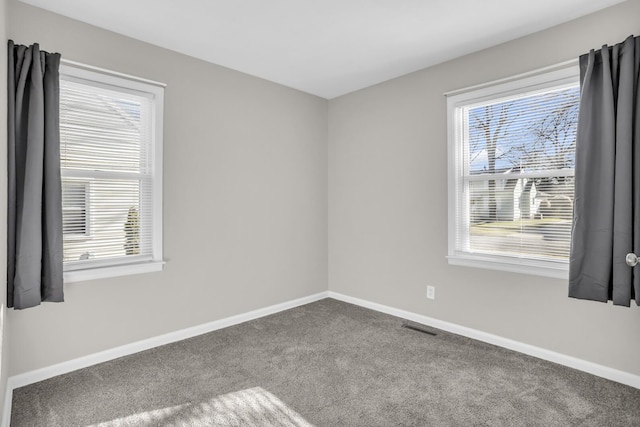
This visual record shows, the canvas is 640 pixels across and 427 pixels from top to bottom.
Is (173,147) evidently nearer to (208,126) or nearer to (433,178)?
(208,126)

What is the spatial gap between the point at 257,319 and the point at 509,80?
3.14 meters

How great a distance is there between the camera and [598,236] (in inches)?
91.3

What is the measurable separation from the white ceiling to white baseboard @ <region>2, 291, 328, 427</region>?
2437mm

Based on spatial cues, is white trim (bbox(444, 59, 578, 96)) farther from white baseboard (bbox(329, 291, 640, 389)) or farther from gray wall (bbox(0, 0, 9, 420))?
gray wall (bbox(0, 0, 9, 420))

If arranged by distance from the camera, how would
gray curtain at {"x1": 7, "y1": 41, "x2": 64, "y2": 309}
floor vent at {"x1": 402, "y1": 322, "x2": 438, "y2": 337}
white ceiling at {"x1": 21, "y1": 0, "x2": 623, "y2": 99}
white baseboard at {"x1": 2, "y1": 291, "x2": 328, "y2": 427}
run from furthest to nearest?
floor vent at {"x1": 402, "y1": 322, "x2": 438, "y2": 337}, white ceiling at {"x1": 21, "y1": 0, "x2": 623, "y2": 99}, white baseboard at {"x1": 2, "y1": 291, "x2": 328, "y2": 427}, gray curtain at {"x1": 7, "y1": 41, "x2": 64, "y2": 309}

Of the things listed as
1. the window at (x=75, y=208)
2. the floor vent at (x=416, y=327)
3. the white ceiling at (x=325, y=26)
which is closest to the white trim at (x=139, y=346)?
the window at (x=75, y=208)

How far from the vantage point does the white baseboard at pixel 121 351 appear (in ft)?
7.55

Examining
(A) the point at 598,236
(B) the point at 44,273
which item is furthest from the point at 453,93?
(B) the point at 44,273

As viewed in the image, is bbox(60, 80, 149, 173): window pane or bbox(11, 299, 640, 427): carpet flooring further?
bbox(60, 80, 149, 173): window pane

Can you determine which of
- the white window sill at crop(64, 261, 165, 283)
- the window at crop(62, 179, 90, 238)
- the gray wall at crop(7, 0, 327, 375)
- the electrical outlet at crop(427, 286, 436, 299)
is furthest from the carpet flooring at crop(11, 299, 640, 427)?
the window at crop(62, 179, 90, 238)

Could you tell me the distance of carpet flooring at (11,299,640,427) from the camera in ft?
6.61

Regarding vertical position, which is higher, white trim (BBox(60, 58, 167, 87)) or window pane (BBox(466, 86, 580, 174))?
white trim (BBox(60, 58, 167, 87))

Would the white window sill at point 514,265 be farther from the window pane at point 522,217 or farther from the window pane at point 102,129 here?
the window pane at point 102,129

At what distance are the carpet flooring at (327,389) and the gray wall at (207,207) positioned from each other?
291mm
